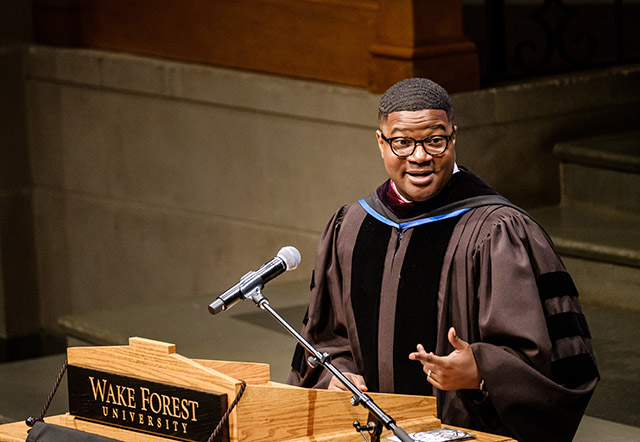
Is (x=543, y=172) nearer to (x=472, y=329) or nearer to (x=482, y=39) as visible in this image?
(x=482, y=39)

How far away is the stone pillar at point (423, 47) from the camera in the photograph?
6.50 metres

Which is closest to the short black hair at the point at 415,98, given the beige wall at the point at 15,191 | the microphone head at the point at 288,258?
the microphone head at the point at 288,258

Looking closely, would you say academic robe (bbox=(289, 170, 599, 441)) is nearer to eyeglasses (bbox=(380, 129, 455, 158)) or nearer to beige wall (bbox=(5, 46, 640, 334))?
eyeglasses (bbox=(380, 129, 455, 158))

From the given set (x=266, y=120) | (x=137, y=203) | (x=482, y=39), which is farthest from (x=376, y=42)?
(x=137, y=203)

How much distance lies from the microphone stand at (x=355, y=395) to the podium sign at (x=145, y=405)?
0.69 ft

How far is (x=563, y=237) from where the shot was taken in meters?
6.13

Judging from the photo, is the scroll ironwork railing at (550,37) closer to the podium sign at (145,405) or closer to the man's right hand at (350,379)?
the man's right hand at (350,379)

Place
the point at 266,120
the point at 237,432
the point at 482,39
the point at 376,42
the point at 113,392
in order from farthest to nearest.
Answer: the point at 482,39, the point at 266,120, the point at 376,42, the point at 113,392, the point at 237,432

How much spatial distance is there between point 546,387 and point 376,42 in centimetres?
362

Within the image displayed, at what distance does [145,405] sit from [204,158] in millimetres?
4952

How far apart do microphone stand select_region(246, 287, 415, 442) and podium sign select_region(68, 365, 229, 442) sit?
21cm

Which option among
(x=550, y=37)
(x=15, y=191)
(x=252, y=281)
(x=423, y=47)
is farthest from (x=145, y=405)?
(x=15, y=191)

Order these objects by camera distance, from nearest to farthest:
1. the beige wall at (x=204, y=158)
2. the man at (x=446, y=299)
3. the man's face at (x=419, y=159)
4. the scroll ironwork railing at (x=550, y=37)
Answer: the man at (x=446, y=299)
the man's face at (x=419, y=159)
the beige wall at (x=204, y=158)
the scroll ironwork railing at (x=550, y=37)

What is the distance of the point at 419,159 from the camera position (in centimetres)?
345
